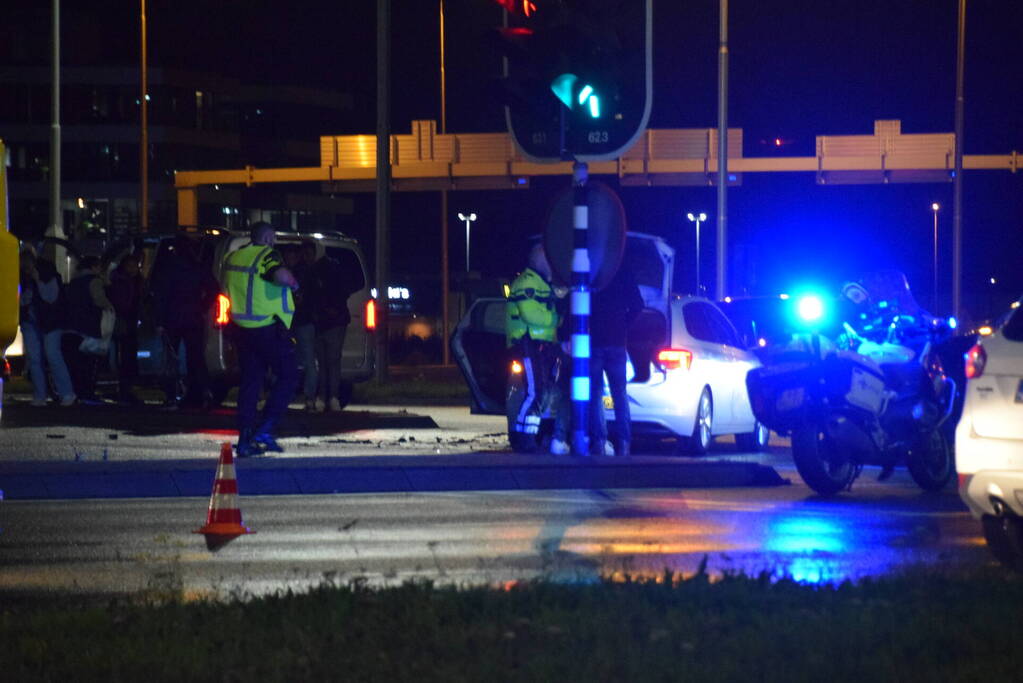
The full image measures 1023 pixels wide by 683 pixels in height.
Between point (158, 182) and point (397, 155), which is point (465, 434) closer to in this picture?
point (397, 155)

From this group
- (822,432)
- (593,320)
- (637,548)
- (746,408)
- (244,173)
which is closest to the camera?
(637,548)

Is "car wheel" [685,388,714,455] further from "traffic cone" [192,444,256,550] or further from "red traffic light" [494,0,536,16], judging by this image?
"traffic cone" [192,444,256,550]

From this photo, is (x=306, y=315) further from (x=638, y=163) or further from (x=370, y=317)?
(x=638, y=163)

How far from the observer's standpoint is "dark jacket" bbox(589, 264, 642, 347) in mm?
15148

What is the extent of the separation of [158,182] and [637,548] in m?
90.4

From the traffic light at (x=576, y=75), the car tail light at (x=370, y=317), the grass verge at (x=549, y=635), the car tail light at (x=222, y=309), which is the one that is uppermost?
the traffic light at (x=576, y=75)

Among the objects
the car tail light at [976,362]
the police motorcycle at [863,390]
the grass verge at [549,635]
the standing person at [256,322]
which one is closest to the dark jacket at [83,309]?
the standing person at [256,322]

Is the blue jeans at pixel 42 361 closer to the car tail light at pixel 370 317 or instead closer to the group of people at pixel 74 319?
the group of people at pixel 74 319

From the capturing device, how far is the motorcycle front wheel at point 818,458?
43.2ft

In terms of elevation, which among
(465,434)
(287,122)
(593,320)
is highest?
(287,122)

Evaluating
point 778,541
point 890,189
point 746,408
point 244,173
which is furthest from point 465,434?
point 890,189

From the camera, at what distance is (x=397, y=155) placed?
51.0 metres

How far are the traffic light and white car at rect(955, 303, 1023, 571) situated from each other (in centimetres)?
450

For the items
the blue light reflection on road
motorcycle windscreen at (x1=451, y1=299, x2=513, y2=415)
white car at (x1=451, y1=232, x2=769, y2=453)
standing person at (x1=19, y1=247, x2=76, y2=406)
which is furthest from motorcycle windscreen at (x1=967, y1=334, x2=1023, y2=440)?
standing person at (x1=19, y1=247, x2=76, y2=406)
